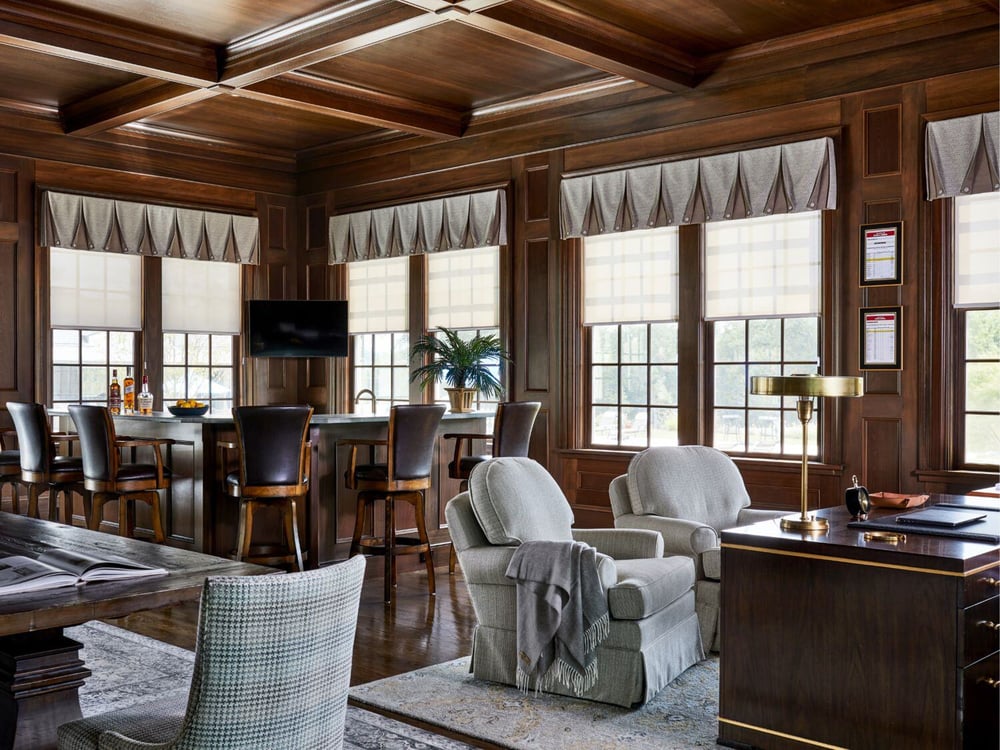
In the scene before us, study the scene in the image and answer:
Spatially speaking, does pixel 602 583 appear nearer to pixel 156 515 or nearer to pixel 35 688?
pixel 35 688

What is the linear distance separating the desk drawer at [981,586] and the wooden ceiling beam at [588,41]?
3542 mm

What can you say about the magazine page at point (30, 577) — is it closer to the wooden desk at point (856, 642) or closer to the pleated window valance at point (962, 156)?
the wooden desk at point (856, 642)

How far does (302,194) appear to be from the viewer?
9266 millimetres

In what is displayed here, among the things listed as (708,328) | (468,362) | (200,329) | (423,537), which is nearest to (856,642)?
(423,537)

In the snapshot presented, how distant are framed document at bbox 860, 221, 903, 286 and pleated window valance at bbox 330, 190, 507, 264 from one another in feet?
9.12

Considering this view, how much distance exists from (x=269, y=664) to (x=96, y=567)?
63 cm

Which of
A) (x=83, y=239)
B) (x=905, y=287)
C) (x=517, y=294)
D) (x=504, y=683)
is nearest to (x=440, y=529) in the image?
(x=517, y=294)

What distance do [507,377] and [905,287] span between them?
9.94 feet

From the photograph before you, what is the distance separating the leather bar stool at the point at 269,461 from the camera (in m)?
5.28

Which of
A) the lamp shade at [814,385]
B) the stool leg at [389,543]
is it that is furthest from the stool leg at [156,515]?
the lamp shade at [814,385]

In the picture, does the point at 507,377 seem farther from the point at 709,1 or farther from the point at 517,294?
the point at 709,1

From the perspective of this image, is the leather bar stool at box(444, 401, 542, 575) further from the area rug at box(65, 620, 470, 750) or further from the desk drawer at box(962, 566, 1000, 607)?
the desk drawer at box(962, 566, 1000, 607)

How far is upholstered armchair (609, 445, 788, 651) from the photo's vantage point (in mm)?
4613

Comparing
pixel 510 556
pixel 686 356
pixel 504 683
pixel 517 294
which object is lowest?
pixel 504 683
